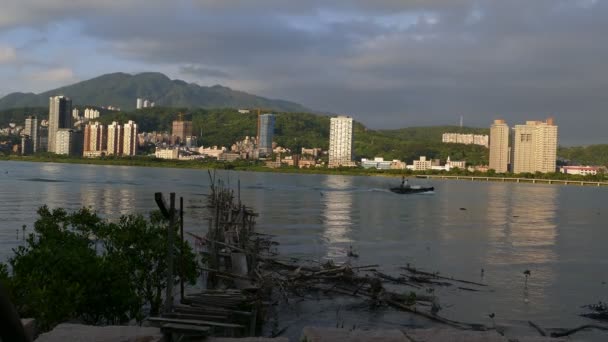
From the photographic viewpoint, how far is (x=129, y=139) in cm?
19775

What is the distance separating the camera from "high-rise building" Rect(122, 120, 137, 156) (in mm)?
195500

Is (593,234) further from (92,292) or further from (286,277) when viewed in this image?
(92,292)

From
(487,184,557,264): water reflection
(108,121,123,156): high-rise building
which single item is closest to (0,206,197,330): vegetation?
(487,184,557,264): water reflection

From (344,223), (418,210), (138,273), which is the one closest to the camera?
(138,273)

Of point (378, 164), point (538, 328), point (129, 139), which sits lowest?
point (538, 328)

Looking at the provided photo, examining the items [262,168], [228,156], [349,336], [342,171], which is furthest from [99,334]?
[228,156]

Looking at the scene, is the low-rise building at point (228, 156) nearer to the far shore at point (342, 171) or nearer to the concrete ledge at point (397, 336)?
the far shore at point (342, 171)

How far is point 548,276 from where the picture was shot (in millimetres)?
20250

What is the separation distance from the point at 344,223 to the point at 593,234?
15827 mm

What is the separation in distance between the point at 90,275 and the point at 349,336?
478 centimetres

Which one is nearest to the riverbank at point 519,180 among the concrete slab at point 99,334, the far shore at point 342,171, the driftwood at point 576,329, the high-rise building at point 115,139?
the far shore at point 342,171

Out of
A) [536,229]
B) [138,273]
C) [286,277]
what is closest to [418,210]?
[536,229]

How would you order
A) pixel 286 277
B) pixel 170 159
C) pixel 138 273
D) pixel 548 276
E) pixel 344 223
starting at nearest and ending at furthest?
pixel 138 273 < pixel 286 277 < pixel 548 276 < pixel 344 223 < pixel 170 159

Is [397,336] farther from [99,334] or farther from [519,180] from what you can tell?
[519,180]
